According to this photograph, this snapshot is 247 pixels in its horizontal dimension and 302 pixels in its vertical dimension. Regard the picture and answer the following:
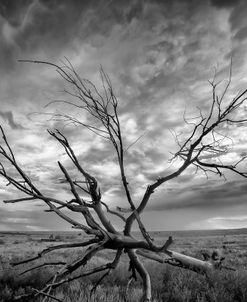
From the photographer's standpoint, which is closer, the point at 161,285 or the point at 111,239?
the point at 111,239

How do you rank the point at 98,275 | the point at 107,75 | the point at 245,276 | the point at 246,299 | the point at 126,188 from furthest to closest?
the point at 98,275 < the point at 245,276 < the point at 246,299 < the point at 126,188 < the point at 107,75

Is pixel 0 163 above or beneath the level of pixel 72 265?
above

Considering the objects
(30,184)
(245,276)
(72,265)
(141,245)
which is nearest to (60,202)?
(30,184)

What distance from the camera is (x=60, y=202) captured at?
443cm

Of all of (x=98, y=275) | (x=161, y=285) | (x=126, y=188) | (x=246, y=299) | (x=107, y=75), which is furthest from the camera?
(x=98, y=275)

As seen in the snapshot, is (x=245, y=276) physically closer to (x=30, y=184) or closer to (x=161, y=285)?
(x=161, y=285)

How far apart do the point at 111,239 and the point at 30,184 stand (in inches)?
59.3

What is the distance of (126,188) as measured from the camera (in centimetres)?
477

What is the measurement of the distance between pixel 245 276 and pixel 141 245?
317 centimetres

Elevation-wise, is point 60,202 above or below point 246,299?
above

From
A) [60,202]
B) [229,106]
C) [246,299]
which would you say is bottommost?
[246,299]

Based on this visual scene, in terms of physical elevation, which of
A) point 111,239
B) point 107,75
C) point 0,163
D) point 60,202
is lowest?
point 111,239

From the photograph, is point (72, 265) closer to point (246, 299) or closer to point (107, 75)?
point (107, 75)

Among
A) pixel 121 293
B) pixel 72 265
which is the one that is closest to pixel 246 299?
pixel 121 293
